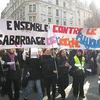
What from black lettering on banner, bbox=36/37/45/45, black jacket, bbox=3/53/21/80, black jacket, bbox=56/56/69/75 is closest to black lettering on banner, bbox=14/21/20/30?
black lettering on banner, bbox=36/37/45/45

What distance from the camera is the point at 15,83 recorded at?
29.5 ft

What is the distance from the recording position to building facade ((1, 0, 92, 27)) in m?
84.1

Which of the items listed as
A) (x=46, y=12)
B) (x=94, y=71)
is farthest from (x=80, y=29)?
(x=46, y=12)

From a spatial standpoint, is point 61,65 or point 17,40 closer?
point 17,40

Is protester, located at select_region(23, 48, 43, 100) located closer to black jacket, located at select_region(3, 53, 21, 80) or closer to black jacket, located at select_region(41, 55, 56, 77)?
black jacket, located at select_region(3, 53, 21, 80)

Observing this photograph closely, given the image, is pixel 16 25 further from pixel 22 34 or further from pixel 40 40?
pixel 40 40

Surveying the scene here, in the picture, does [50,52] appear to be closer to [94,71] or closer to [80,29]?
[80,29]

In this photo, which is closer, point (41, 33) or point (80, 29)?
point (41, 33)

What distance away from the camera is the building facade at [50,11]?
84.1m

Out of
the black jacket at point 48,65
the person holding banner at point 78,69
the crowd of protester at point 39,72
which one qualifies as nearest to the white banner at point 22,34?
the crowd of protester at point 39,72

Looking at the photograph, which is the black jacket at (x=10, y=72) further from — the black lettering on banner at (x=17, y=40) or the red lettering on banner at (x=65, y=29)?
the red lettering on banner at (x=65, y=29)

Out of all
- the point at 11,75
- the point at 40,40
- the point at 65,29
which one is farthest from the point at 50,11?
the point at 11,75

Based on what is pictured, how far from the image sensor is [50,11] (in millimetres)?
87250

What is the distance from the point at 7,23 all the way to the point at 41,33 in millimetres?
1098
